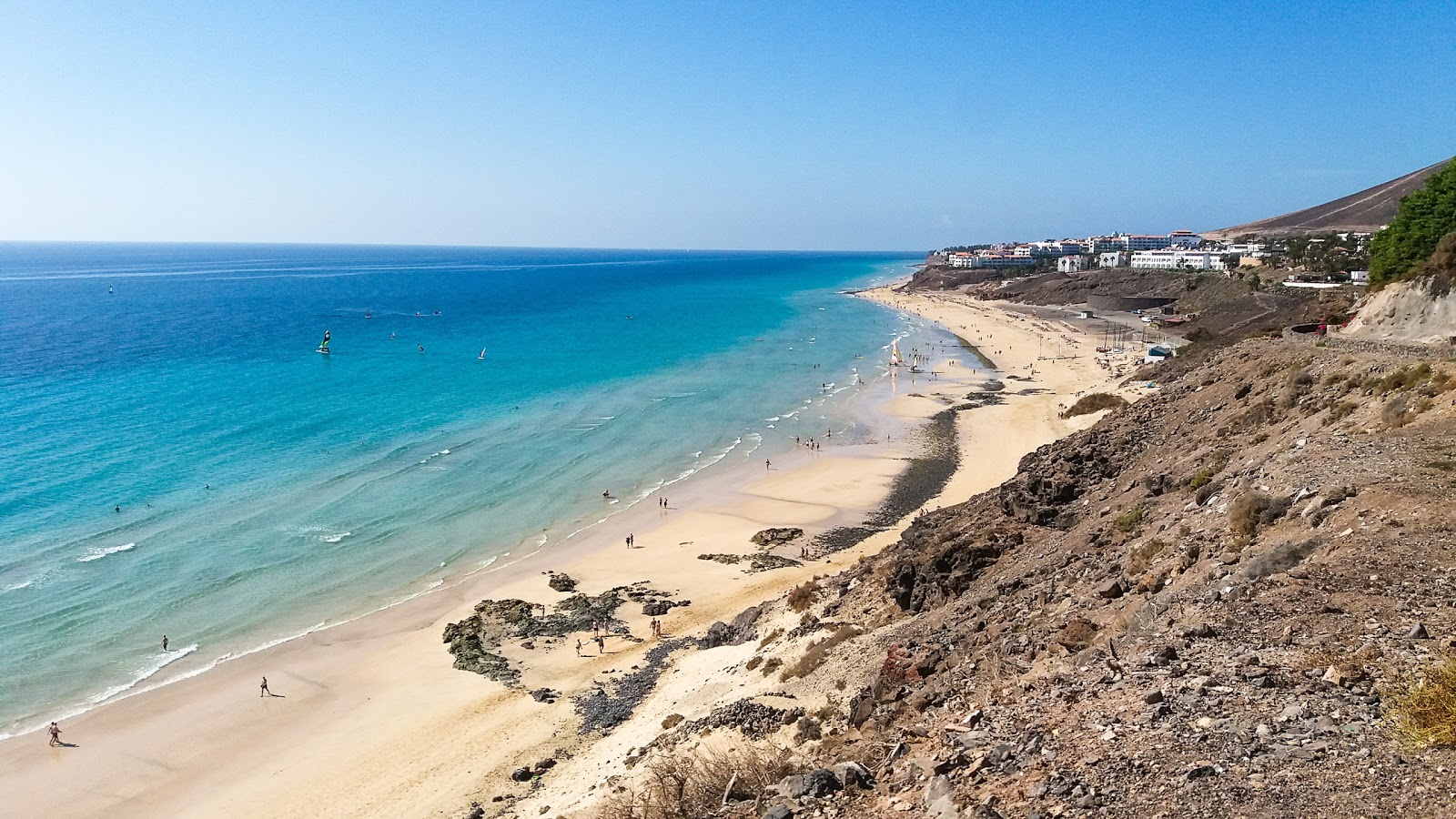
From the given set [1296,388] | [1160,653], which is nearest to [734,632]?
[1160,653]

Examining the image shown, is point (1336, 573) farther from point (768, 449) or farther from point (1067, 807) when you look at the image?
point (768, 449)

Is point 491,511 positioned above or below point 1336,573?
below

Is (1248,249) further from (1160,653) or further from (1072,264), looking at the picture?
(1160,653)

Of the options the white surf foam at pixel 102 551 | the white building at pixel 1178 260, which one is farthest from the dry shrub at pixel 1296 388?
the white building at pixel 1178 260

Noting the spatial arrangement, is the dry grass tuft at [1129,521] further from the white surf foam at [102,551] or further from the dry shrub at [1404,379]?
the white surf foam at [102,551]

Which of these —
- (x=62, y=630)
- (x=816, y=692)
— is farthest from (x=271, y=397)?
(x=816, y=692)
